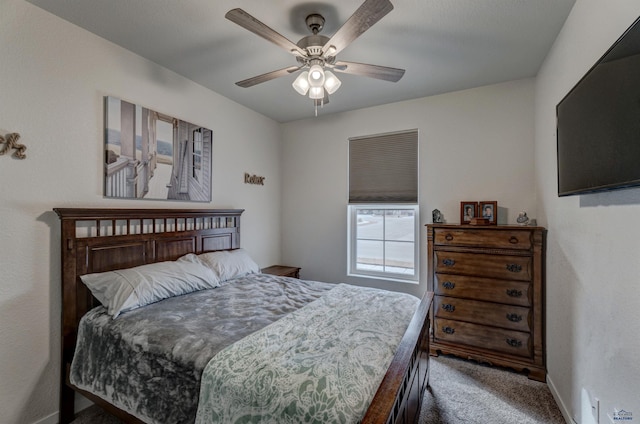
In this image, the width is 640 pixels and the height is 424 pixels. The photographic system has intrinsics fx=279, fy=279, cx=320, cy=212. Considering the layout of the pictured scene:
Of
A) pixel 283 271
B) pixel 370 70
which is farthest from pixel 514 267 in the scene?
pixel 283 271

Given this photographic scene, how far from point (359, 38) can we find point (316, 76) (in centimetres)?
61

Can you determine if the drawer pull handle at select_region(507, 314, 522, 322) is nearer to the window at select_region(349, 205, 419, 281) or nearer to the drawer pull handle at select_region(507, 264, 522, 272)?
the drawer pull handle at select_region(507, 264, 522, 272)

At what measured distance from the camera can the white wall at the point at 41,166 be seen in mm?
1754

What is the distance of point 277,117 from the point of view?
3.99 m

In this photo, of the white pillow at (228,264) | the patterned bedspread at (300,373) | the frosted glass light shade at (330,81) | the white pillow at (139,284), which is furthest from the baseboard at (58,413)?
the frosted glass light shade at (330,81)

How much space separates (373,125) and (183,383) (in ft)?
10.6

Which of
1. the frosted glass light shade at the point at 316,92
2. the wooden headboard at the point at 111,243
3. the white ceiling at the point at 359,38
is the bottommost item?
the wooden headboard at the point at 111,243

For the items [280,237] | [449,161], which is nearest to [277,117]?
[280,237]

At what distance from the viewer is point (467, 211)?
2.94 metres

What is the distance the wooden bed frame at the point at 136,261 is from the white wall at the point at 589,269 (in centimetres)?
86

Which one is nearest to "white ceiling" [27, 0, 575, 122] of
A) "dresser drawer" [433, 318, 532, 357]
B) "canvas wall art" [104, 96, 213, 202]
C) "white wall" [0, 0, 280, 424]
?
"white wall" [0, 0, 280, 424]

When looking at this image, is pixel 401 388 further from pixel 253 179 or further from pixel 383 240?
pixel 253 179

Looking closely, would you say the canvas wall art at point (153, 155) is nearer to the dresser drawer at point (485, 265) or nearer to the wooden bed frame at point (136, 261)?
the wooden bed frame at point (136, 261)

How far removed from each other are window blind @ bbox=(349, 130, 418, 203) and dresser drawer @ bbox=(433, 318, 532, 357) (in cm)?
140
